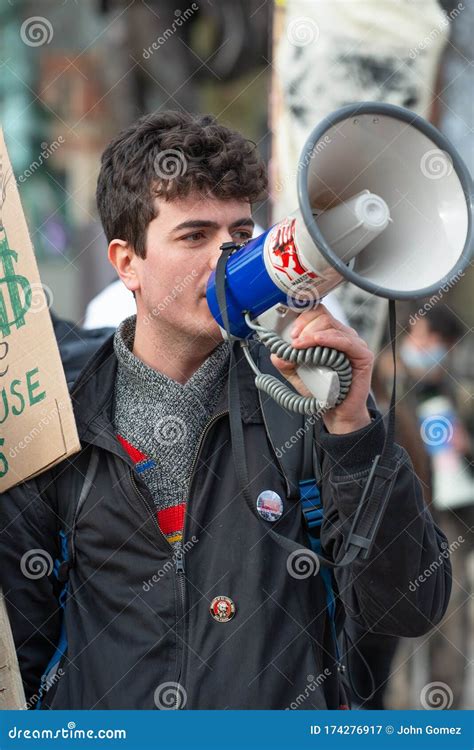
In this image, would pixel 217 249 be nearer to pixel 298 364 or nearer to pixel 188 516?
pixel 298 364

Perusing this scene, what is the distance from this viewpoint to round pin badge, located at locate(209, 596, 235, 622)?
229 cm

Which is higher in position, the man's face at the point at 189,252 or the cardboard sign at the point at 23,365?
the man's face at the point at 189,252

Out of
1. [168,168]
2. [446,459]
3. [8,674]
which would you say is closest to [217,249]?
[168,168]

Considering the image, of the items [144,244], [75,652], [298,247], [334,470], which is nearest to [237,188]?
[144,244]

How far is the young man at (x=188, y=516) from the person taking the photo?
2.24 meters

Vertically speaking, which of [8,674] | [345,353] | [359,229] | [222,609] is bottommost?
[8,674]

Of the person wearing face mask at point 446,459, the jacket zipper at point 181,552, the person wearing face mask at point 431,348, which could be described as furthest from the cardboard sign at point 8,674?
the person wearing face mask at point 431,348

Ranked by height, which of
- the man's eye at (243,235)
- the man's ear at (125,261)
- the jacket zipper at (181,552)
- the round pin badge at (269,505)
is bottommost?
the jacket zipper at (181,552)

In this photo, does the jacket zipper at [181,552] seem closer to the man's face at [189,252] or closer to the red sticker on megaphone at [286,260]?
the man's face at [189,252]

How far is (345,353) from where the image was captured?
2.15 m

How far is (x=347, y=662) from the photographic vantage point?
2.49 meters

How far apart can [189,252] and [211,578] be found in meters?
0.67

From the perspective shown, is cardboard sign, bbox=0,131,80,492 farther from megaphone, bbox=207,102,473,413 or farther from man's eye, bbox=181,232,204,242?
megaphone, bbox=207,102,473,413
